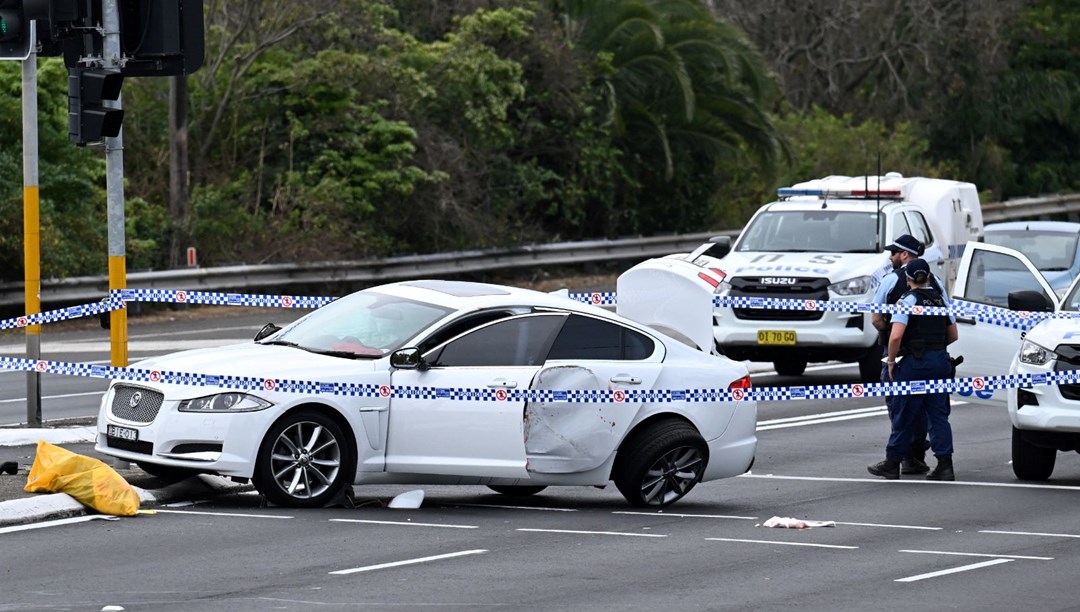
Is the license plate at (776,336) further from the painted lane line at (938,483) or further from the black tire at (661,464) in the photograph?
the black tire at (661,464)

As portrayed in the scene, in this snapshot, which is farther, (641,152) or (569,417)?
(641,152)

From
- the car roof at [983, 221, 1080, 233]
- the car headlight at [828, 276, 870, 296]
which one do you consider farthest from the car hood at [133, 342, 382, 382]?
the car roof at [983, 221, 1080, 233]

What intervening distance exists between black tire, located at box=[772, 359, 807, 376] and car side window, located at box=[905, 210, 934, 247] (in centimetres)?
241

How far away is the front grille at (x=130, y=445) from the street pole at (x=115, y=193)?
1.19 metres

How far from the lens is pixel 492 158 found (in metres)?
33.9

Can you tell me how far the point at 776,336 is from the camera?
64.6 feet

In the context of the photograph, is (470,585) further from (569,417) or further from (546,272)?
(546,272)

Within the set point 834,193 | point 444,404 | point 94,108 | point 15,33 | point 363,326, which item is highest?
point 15,33

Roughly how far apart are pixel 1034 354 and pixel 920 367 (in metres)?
0.93

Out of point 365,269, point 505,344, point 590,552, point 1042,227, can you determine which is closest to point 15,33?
point 505,344

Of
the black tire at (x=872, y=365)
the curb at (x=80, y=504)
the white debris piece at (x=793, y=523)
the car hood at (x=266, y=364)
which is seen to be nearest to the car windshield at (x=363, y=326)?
the car hood at (x=266, y=364)

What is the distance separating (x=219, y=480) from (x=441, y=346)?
6.39ft

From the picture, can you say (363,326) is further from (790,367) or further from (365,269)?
(365,269)

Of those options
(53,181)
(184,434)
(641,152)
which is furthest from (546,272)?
(184,434)
